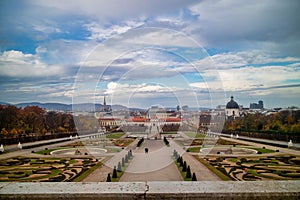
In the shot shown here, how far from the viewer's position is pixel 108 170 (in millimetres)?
13906

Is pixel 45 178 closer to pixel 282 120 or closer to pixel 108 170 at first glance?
pixel 108 170

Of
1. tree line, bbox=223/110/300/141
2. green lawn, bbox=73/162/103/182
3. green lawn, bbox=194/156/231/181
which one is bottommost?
green lawn, bbox=194/156/231/181

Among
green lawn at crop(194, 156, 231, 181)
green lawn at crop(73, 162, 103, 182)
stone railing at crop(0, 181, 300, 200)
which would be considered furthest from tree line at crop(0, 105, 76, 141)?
stone railing at crop(0, 181, 300, 200)

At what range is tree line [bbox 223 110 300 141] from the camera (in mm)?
29025

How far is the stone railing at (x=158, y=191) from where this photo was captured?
1.73m

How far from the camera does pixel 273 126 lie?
110 feet

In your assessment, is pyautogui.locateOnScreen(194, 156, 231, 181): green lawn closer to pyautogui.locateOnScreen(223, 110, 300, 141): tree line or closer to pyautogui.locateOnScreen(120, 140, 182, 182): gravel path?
pyautogui.locateOnScreen(120, 140, 182, 182): gravel path

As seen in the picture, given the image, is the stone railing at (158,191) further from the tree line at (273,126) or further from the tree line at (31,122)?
the tree line at (31,122)

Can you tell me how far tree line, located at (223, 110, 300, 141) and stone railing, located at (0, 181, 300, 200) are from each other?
27.9 metres

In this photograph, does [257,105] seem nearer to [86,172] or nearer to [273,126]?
[273,126]

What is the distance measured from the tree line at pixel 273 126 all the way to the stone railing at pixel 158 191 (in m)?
27.9

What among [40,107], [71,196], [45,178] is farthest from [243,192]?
[40,107]

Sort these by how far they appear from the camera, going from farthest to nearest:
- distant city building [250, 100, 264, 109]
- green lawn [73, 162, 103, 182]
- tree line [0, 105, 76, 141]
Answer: distant city building [250, 100, 264, 109] → tree line [0, 105, 76, 141] → green lawn [73, 162, 103, 182]

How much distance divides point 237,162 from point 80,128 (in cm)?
2604
